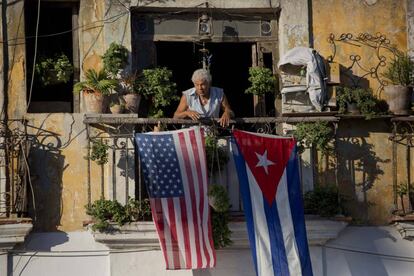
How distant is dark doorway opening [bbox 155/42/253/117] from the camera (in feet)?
56.4

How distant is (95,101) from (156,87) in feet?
2.79

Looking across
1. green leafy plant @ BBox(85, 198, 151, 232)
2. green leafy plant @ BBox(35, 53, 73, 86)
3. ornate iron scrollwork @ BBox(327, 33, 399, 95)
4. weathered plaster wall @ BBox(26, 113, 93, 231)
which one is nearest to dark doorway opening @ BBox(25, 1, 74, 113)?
green leafy plant @ BBox(35, 53, 73, 86)

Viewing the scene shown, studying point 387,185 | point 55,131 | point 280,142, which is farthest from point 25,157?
point 387,185

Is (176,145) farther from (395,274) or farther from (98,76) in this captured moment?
(395,274)

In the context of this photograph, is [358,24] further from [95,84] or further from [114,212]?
[114,212]

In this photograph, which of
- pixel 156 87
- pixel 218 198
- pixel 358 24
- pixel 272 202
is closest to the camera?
pixel 218 198

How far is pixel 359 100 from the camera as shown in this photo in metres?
15.6

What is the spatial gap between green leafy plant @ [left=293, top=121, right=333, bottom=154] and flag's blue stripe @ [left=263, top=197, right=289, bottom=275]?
3.31 ft

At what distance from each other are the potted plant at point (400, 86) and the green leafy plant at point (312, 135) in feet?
3.29

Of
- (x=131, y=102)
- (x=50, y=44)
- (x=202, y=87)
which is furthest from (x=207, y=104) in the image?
(x=50, y=44)

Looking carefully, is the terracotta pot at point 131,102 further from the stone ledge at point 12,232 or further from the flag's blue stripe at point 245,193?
the stone ledge at point 12,232

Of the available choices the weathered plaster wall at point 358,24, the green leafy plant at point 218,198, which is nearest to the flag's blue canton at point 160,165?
the green leafy plant at point 218,198

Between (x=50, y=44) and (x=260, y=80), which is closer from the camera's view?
(x=260, y=80)

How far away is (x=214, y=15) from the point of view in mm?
Answer: 16031
